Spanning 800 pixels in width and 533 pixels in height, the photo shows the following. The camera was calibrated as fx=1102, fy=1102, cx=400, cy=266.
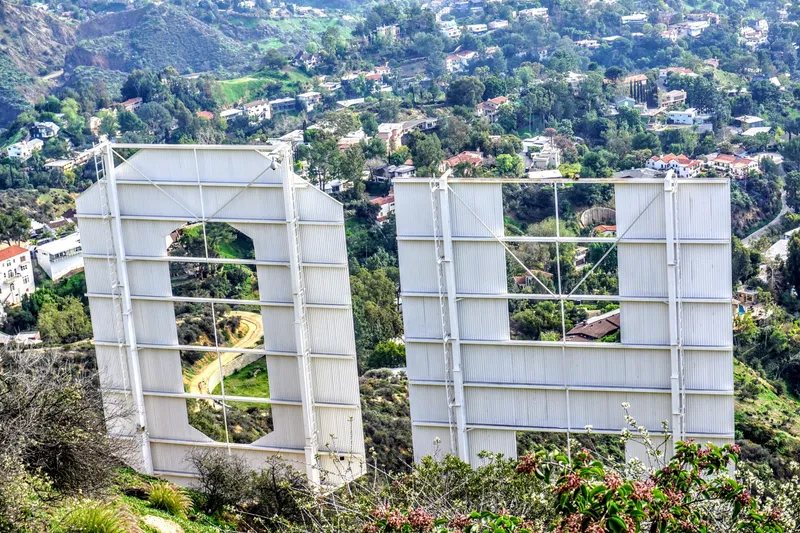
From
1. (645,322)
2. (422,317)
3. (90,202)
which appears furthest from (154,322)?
(645,322)

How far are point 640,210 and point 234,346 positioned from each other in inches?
633

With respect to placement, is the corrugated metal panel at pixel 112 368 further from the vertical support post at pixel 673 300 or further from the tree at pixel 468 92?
the tree at pixel 468 92

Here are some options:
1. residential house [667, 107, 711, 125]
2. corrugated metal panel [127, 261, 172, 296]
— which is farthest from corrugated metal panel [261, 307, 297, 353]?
residential house [667, 107, 711, 125]

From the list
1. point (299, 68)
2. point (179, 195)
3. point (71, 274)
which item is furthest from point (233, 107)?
point (179, 195)

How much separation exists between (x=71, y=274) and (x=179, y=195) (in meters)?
26.1

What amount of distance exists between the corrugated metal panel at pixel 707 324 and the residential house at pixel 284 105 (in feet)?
172

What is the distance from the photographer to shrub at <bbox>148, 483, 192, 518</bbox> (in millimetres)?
11430

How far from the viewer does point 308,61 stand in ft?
229

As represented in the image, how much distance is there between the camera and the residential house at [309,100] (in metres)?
61.3

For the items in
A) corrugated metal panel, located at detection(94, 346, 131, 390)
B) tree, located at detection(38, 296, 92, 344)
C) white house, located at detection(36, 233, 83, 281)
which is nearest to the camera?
corrugated metal panel, located at detection(94, 346, 131, 390)

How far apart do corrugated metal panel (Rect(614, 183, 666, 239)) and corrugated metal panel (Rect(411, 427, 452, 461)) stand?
280 centimetres

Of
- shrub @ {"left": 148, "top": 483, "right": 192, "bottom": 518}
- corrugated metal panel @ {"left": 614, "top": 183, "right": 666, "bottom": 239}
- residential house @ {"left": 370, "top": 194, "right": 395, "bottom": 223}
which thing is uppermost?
corrugated metal panel @ {"left": 614, "top": 183, "right": 666, "bottom": 239}

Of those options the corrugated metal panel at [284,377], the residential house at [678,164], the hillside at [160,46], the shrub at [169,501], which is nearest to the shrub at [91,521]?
the shrub at [169,501]

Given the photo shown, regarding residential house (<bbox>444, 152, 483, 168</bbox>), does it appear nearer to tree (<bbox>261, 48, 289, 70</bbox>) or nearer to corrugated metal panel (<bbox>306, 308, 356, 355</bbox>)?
tree (<bbox>261, 48, 289, 70</bbox>)
